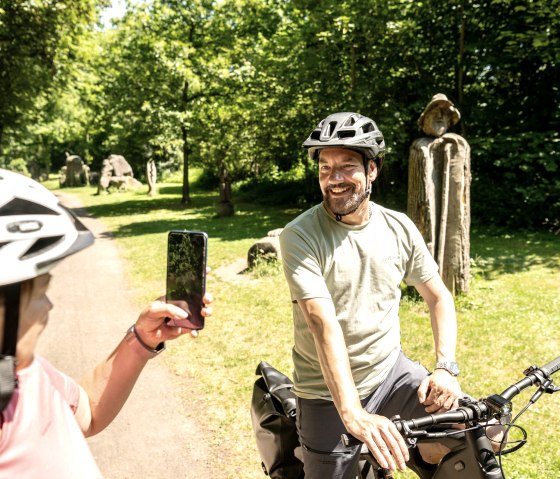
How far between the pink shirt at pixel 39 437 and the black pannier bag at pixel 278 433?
1683 mm

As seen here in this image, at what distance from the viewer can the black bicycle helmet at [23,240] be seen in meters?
1.32

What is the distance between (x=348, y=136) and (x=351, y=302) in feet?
2.95

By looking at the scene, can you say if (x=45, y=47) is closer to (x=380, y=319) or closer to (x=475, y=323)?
(x=475, y=323)

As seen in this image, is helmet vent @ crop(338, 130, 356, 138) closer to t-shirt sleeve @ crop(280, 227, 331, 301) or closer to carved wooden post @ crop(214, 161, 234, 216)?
t-shirt sleeve @ crop(280, 227, 331, 301)

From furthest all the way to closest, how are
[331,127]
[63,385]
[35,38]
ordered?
[35,38] < [331,127] < [63,385]

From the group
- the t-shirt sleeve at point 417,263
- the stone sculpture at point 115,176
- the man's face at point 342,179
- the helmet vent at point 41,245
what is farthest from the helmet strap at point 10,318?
the stone sculpture at point 115,176

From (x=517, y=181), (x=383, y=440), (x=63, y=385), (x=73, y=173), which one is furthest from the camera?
(x=73, y=173)

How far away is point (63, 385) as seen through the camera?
1702 mm

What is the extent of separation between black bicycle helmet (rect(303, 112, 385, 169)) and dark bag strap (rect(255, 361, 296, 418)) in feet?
4.98

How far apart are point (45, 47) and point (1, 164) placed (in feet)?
104

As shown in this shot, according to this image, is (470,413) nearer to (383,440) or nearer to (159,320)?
(383,440)

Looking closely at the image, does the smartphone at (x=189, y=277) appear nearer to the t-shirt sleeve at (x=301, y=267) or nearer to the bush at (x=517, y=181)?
the t-shirt sleeve at (x=301, y=267)

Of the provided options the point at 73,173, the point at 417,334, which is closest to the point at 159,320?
the point at 417,334

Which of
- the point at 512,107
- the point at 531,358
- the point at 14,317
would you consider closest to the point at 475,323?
the point at 531,358
